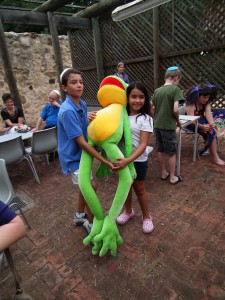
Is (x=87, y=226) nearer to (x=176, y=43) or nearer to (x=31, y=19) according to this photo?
(x=176, y=43)

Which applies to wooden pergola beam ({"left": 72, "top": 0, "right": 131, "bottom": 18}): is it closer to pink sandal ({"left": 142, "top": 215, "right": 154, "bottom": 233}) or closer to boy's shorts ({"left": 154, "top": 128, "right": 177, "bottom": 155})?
boy's shorts ({"left": 154, "top": 128, "right": 177, "bottom": 155})

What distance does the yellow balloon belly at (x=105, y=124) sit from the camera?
1606 millimetres

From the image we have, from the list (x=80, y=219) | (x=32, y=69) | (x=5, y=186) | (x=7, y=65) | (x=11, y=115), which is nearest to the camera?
(x=5, y=186)

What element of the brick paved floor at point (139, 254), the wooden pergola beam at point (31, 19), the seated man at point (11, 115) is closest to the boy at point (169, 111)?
the brick paved floor at point (139, 254)

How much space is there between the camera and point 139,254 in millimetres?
1930

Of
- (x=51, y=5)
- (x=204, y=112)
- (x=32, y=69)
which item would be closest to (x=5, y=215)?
(x=204, y=112)

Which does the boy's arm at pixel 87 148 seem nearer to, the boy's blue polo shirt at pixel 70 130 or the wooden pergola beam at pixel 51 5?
the boy's blue polo shirt at pixel 70 130

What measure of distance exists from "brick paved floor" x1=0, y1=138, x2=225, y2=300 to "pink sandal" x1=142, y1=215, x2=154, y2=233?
5 cm

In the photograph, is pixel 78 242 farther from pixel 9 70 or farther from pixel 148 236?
pixel 9 70

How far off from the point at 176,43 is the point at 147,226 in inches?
212

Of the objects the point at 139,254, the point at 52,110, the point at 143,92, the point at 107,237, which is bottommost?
the point at 139,254

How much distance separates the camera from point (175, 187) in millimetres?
2949

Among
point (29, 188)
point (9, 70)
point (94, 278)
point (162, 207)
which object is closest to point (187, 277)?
point (94, 278)

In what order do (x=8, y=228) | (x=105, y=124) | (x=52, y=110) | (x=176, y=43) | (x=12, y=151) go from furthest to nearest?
(x=176, y=43) → (x=52, y=110) → (x=12, y=151) → (x=105, y=124) → (x=8, y=228)
